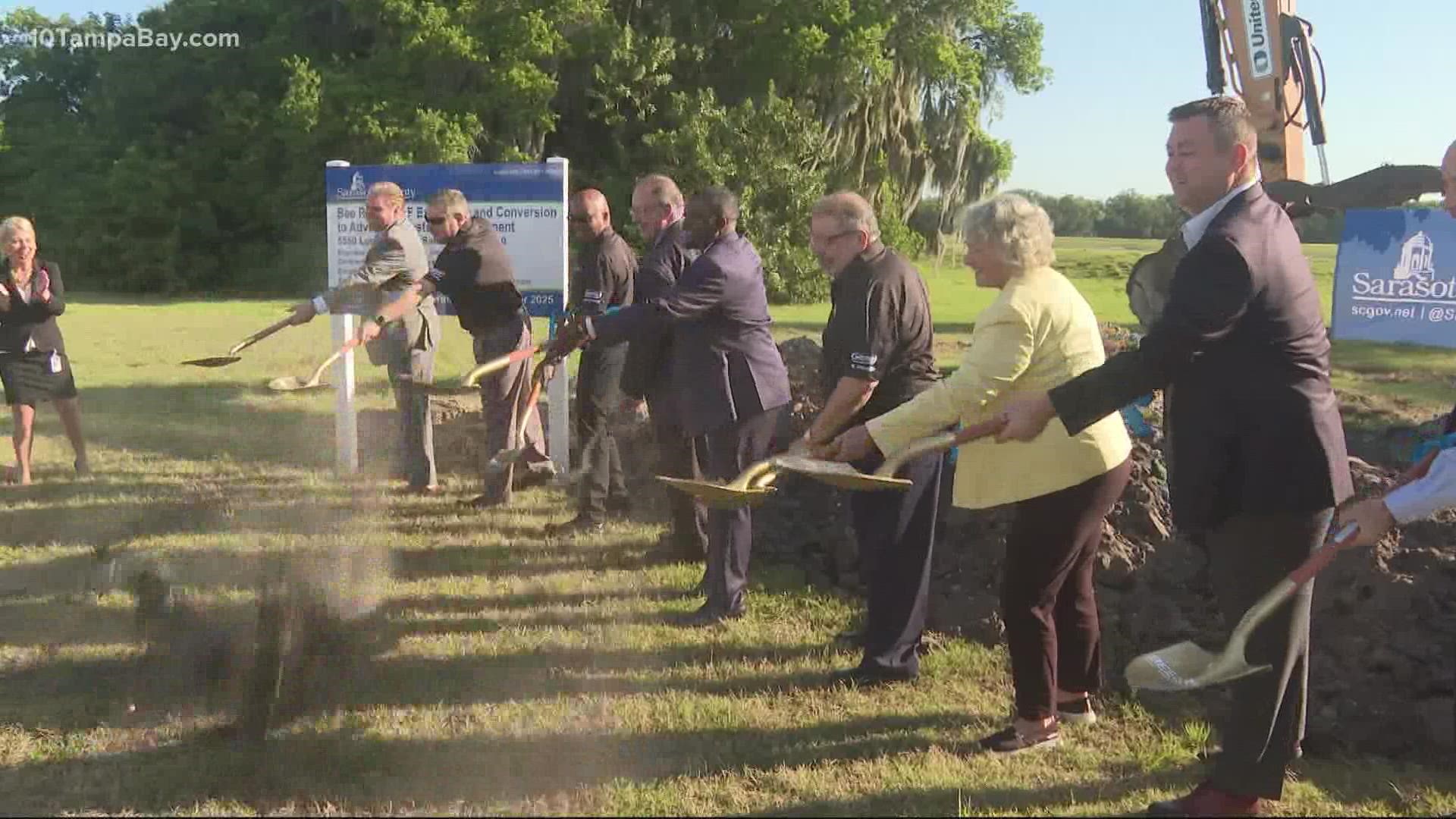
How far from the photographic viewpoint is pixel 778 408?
5516mm

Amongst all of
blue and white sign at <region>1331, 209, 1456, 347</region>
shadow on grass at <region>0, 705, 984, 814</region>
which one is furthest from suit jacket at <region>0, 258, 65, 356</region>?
blue and white sign at <region>1331, 209, 1456, 347</region>

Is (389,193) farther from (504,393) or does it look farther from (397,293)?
(504,393)

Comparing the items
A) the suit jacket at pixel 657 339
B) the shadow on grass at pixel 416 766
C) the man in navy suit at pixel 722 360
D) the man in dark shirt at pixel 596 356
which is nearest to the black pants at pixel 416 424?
the man in dark shirt at pixel 596 356

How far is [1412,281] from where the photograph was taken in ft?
39.2

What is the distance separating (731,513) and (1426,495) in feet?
9.52

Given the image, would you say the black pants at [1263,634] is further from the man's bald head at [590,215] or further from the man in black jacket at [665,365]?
the man's bald head at [590,215]

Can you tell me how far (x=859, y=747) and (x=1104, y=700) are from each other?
104 cm

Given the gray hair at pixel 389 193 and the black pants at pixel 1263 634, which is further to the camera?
the gray hair at pixel 389 193

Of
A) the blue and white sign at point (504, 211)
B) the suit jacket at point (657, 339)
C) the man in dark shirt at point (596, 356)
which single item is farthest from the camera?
the blue and white sign at point (504, 211)

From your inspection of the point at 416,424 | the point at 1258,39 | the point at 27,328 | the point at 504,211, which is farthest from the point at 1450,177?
the point at 1258,39

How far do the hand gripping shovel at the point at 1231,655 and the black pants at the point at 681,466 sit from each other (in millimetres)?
3010

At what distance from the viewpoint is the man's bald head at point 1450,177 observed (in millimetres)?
3388

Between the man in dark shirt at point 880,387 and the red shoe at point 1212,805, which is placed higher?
the man in dark shirt at point 880,387

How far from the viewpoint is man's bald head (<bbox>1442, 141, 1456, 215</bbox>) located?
133 inches
